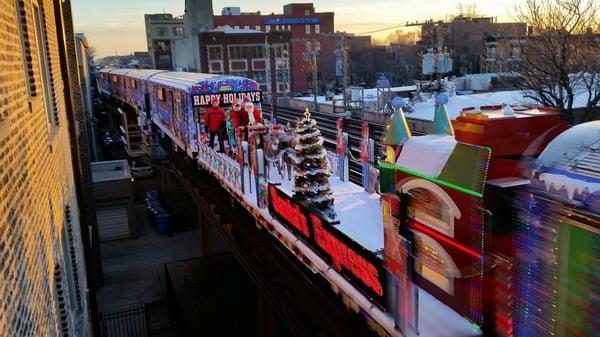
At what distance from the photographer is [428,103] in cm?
4075

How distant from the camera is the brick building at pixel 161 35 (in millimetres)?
110625

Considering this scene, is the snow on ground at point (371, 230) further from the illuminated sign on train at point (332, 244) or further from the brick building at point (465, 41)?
the brick building at point (465, 41)

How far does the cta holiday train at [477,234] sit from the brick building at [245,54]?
65133 mm

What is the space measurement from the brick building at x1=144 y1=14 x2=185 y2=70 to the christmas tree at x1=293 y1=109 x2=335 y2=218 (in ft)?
343

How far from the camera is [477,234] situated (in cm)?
500

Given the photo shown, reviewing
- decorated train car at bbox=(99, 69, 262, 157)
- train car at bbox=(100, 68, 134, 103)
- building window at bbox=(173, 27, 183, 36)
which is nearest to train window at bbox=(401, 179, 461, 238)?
decorated train car at bbox=(99, 69, 262, 157)

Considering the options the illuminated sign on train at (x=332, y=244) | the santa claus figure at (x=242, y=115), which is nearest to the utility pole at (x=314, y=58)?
the santa claus figure at (x=242, y=115)

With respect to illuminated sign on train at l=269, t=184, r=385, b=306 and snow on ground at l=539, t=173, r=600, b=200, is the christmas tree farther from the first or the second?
snow on ground at l=539, t=173, r=600, b=200

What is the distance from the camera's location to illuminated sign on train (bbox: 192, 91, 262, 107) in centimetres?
1733

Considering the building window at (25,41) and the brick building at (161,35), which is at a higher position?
the brick building at (161,35)

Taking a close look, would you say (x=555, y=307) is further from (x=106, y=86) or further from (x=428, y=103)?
(x=106, y=86)

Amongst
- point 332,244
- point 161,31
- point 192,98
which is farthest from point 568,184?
point 161,31

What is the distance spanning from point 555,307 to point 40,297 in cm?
395

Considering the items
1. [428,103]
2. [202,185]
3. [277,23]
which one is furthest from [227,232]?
[277,23]
